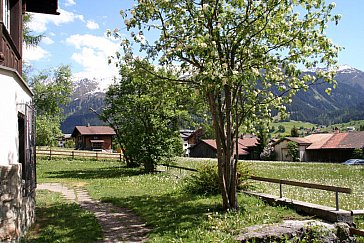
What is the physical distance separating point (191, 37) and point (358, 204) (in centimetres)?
758

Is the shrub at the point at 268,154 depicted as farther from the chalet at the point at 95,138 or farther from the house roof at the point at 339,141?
the chalet at the point at 95,138

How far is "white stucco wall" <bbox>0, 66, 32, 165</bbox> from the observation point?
845 centimetres

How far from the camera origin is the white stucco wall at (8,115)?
8.45m

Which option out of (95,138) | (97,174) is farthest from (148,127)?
(95,138)

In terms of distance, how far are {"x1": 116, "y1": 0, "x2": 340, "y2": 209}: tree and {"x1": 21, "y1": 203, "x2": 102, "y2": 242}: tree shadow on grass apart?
404cm

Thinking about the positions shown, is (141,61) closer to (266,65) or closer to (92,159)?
(266,65)

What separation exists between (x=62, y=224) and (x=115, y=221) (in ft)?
4.85

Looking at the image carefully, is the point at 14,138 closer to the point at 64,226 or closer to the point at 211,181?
the point at 64,226

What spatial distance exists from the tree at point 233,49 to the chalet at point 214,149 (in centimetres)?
7112

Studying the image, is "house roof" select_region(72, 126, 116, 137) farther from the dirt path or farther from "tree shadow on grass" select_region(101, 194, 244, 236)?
"tree shadow on grass" select_region(101, 194, 244, 236)

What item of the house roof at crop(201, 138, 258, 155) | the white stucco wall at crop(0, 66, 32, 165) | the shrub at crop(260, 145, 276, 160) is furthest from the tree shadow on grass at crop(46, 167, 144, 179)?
the house roof at crop(201, 138, 258, 155)

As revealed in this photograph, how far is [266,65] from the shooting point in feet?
35.5

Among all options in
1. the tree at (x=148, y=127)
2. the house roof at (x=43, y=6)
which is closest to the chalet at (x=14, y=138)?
the house roof at (x=43, y=6)

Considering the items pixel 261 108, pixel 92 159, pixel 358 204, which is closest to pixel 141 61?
pixel 261 108
